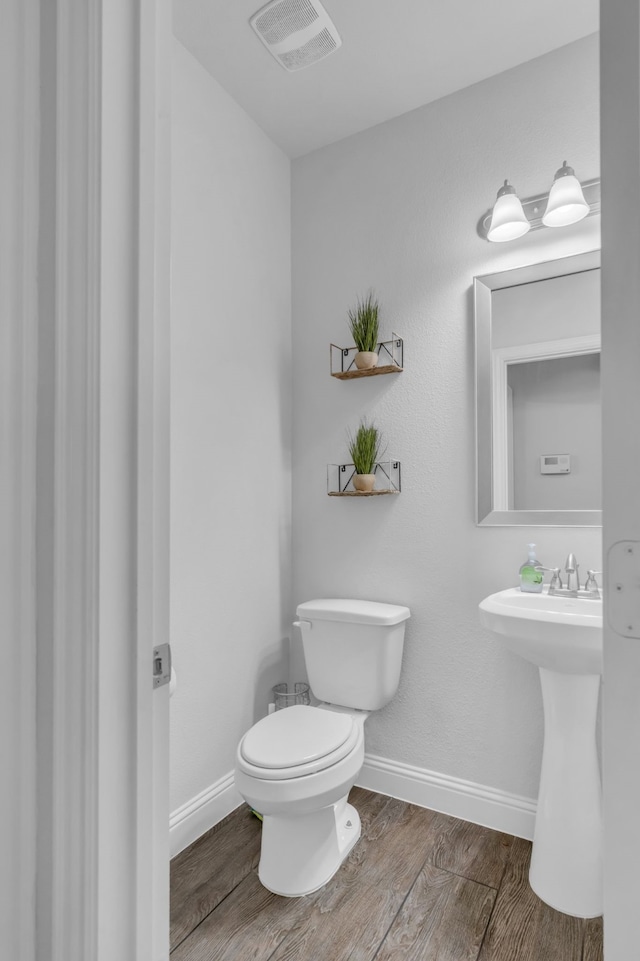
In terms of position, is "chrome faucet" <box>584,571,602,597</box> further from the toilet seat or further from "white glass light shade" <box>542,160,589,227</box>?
"white glass light shade" <box>542,160,589,227</box>

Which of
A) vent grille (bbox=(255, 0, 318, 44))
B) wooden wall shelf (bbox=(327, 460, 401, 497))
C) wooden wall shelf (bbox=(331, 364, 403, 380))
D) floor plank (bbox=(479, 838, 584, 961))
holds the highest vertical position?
vent grille (bbox=(255, 0, 318, 44))

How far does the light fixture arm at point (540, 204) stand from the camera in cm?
167

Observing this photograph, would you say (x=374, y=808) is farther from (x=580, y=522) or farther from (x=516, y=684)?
(x=580, y=522)

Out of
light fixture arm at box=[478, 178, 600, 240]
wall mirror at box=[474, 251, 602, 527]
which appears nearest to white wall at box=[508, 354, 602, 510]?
wall mirror at box=[474, 251, 602, 527]

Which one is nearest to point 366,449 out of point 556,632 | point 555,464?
point 555,464

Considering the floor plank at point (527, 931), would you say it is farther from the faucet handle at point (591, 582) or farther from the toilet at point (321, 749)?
the faucet handle at point (591, 582)

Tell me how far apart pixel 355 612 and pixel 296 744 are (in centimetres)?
51

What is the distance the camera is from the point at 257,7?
1618 millimetres

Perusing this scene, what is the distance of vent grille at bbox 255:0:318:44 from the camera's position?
1610mm

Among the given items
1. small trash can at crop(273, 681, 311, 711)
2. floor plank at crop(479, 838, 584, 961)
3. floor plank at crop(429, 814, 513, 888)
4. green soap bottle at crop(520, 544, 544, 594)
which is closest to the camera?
floor plank at crop(479, 838, 584, 961)

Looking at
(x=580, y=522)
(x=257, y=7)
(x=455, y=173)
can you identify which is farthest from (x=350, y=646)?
(x=257, y=7)

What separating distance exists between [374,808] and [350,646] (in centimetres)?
59

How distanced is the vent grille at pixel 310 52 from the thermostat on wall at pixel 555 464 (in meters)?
1.52

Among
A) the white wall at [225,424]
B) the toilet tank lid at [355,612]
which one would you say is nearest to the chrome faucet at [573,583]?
the toilet tank lid at [355,612]
